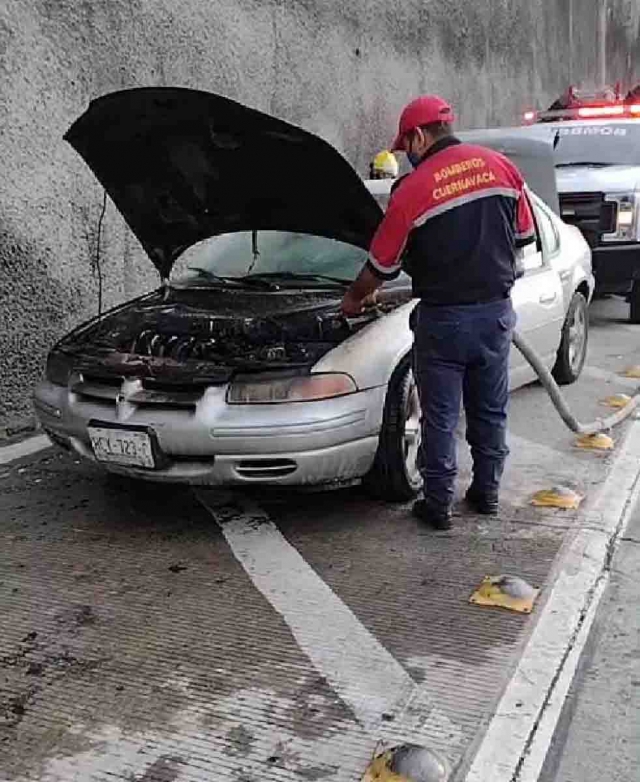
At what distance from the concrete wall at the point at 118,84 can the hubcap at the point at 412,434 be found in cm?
289

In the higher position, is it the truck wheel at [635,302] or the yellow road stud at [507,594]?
the yellow road stud at [507,594]

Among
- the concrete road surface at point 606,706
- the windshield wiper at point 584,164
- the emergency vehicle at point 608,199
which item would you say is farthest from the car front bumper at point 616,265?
the concrete road surface at point 606,706

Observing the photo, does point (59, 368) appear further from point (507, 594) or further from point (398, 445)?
point (507, 594)

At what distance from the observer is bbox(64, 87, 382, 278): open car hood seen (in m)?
4.21

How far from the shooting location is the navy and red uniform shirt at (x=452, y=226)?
398 centimetres

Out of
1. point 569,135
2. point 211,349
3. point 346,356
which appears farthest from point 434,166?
point 569,135

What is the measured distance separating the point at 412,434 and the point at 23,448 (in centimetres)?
256

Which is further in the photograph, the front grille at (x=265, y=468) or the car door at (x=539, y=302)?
the car door at (x=539, y=302)

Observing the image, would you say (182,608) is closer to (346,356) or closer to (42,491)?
(346,356)

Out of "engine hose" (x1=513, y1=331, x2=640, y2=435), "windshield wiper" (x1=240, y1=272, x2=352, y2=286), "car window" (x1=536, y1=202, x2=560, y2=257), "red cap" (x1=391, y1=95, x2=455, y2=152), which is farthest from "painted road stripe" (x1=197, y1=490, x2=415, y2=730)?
"car window" (x1=536, y1=202, x2=560, y2=257)

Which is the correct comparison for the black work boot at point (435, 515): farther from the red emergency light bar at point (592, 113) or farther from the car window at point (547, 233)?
the red emergency light bar at point (592, 113)

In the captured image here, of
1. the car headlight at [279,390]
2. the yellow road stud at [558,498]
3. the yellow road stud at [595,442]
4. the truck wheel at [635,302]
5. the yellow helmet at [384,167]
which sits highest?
the yellow helmet at [384,167]

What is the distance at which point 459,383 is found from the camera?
4.29m

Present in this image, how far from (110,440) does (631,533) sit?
7.52 feet
